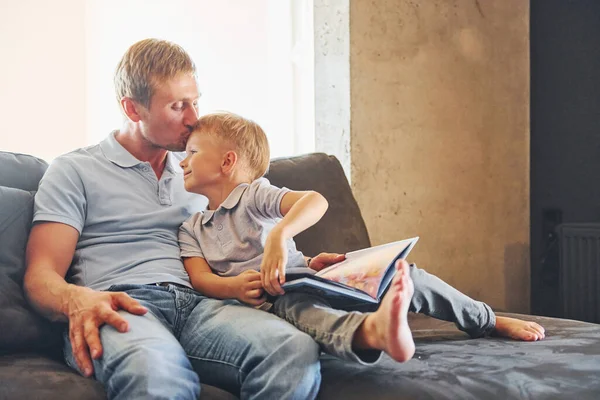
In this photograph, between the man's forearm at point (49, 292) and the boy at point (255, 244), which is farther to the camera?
the man's forearm at point (49, 292)

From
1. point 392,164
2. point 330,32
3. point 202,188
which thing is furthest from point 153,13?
point 202,188

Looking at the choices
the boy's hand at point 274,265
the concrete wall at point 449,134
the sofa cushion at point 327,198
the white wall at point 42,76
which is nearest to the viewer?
the boy's hand at point 274,265

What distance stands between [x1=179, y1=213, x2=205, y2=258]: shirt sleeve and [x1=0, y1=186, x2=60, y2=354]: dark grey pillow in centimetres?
34

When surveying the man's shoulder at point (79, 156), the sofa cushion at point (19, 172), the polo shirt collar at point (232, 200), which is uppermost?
the man's shoulder at point (79, 156)

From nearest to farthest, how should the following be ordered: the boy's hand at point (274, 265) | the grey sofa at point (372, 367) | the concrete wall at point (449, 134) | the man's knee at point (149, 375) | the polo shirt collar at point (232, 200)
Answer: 1. the man's knee at point (149, 375)
2. the grey sofa at point (372, 367)
3. the boy's hand at point (274, 265)
4. the polo shirt collar at point (232, 200)
5. the concrete wall at point (449, 134)

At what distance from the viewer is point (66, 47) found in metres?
2.74

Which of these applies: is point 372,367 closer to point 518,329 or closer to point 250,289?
point 250,289

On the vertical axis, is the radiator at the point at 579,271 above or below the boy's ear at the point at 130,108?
below

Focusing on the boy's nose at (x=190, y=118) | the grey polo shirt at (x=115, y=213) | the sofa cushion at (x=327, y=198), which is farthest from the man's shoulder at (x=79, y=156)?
the sofa cushion at (x=327, y=198)

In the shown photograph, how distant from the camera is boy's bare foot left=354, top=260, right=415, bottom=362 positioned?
52.4 inches

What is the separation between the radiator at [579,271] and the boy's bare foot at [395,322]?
74.2 inches

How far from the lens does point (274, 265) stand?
61.1 inches

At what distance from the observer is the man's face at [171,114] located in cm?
191

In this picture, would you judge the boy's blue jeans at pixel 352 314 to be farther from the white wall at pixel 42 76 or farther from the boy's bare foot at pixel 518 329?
the white wall at pixel 42 76
